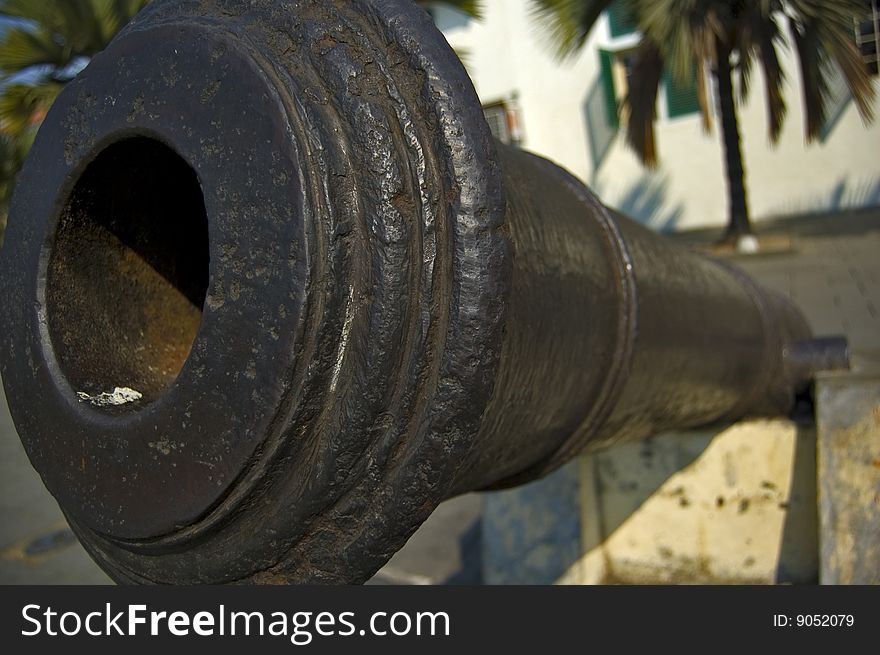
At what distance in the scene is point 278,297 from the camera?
3.46ft

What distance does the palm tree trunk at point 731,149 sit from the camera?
9.71 metres

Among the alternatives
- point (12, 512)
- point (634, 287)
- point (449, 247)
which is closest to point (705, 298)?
point (634, 287)

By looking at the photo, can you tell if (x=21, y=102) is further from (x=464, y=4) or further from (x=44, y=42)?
(x=464, y=4)

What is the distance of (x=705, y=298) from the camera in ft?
7.77

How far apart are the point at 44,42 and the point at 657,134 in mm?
8573

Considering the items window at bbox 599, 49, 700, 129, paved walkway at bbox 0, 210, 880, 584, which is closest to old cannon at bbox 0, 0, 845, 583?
paved walkway at bbox 0, 210, 880, 584

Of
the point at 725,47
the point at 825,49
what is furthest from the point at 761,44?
the point at 825,49

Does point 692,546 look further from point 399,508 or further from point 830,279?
point 830,279

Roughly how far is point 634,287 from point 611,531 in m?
2.37

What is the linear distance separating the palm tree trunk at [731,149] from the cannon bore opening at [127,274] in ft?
30.0

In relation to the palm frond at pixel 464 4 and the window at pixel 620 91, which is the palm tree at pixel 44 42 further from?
the window at pixel 620 91

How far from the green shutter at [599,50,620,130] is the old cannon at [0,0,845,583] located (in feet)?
40.6

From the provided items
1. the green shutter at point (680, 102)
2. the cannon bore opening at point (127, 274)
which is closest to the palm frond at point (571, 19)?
the green shutter at point (680, 102)

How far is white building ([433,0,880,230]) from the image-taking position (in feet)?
40.4
